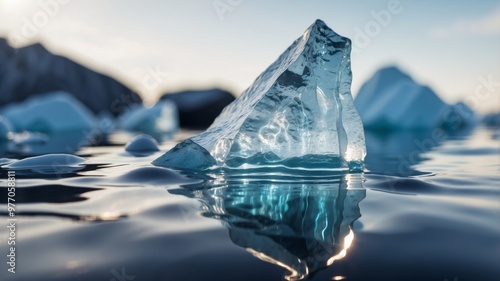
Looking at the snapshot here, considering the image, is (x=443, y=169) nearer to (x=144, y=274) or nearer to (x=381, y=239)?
(x=381, y=239)

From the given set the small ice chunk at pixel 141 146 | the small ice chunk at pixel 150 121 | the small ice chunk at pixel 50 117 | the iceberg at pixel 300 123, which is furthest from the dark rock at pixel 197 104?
the iceberg at pixel 300 123

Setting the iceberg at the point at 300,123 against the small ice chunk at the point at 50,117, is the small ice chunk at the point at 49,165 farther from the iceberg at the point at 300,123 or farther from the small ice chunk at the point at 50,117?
the small ice chunk at the point at 50,117

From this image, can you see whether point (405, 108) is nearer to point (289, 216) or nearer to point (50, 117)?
point (289, 216)

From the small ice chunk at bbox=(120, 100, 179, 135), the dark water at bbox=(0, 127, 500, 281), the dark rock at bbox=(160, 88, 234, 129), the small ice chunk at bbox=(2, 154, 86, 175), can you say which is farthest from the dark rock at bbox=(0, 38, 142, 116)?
the dark water at bbox=(0, 127, 500, 281)

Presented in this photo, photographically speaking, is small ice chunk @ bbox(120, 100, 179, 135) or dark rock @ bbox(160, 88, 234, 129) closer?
small ice chunk @ bbox(120, 100, 179, 135)

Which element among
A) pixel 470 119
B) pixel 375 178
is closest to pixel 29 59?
pixel 470 119

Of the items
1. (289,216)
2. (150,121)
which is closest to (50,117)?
(150,121)

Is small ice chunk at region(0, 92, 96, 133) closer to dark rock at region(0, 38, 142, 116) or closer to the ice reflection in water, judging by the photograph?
the ice reflection in water
